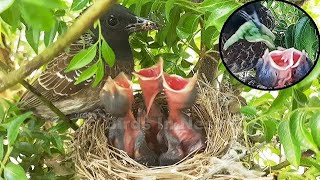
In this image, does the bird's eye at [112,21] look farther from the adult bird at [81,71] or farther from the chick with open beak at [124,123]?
the chick with open beak at [124,123]

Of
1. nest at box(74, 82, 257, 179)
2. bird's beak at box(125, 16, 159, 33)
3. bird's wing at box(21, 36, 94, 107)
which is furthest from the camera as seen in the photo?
bird's wing at box(21, 36, 94, 107)

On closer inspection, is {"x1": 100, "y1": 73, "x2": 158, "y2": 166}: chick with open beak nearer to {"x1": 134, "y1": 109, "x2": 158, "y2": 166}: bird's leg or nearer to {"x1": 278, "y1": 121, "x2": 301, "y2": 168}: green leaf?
{"x1": 134, "y1": 109, "x2": 158, "y2": 166}: bird's leg

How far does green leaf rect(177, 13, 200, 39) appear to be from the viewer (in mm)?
827

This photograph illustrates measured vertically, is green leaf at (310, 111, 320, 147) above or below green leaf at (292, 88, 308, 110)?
below

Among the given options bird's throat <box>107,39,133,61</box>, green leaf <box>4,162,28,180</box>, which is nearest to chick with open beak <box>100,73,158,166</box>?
bird's throat <box>107,39,133,61</box>

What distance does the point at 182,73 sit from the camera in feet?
3.25

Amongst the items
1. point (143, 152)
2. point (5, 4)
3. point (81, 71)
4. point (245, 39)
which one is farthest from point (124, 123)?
point (5, 4)

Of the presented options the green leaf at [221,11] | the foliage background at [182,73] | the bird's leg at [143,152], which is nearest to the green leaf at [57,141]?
the foliage background at [182,73]

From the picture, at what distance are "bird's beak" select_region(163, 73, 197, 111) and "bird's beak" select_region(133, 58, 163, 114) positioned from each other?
0.5 inches

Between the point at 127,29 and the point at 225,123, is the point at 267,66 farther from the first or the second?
the point at 127,29

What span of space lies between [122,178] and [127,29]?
27 centimetres

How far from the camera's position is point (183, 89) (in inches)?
32.8

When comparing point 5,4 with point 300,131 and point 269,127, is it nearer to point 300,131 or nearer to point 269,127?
point 300,131

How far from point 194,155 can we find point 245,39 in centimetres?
23
